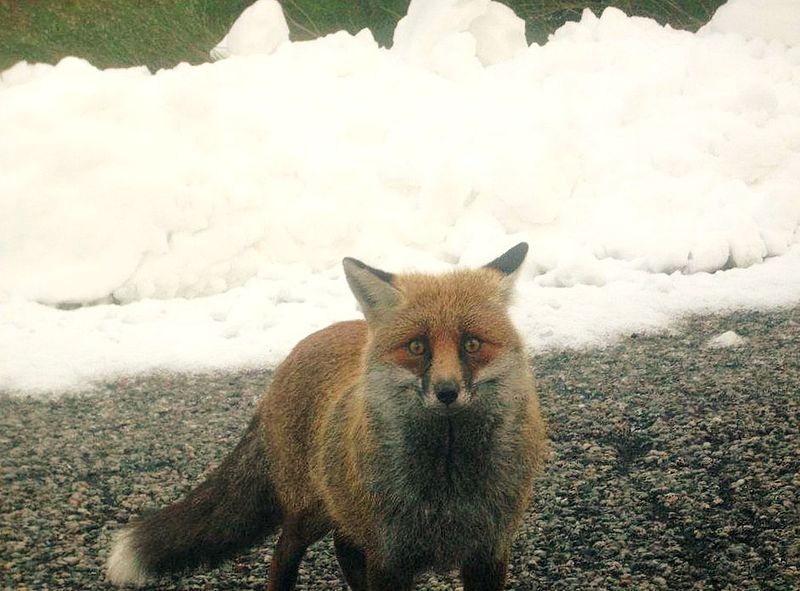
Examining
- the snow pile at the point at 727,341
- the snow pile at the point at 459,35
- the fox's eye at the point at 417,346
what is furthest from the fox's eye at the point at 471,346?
the snow pile at the point at 459,35

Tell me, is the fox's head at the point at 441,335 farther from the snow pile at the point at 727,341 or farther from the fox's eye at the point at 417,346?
the snow pile at the point at 727,341

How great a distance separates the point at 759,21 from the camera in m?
7.96

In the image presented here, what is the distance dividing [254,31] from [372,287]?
582cm

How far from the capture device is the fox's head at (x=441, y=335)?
2322 mm

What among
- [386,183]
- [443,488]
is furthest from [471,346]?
[386,183]

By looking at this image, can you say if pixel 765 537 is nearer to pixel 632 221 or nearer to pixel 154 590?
pixel 154 590

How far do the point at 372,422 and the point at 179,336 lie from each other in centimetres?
286

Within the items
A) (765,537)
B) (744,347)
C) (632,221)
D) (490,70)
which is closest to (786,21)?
(490,70)

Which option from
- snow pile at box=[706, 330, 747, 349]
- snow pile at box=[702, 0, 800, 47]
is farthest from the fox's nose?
snow pile at box=[702, 0, 800, 47]

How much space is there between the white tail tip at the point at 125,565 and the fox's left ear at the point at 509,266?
60.2 inches

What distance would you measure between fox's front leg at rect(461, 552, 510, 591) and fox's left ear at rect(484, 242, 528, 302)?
29.2 inches

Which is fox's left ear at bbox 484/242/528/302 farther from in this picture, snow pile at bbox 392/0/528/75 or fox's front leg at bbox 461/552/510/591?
snow pile at bbox 392/0/528/75

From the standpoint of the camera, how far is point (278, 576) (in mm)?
2934

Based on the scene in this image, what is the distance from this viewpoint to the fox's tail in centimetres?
305
